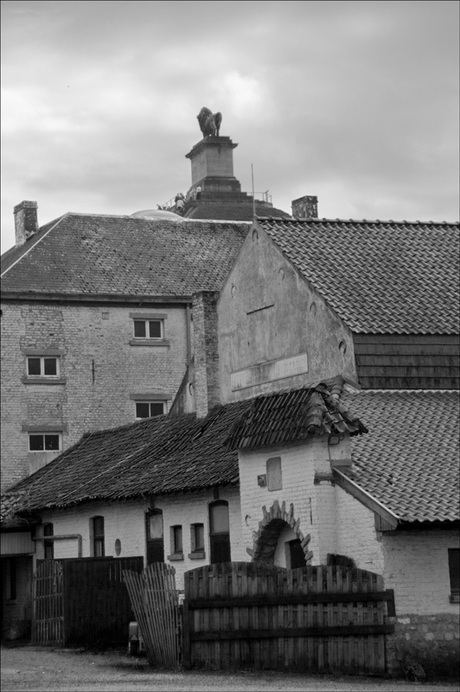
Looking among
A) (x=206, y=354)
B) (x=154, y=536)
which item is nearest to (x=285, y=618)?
(x=154, y=536)

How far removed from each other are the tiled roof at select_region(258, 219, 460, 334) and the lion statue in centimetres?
4054

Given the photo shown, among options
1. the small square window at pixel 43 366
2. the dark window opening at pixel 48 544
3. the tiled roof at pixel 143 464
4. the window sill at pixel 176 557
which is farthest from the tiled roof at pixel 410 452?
the small square window at pixel 43 366

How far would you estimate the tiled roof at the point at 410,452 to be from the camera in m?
24.2

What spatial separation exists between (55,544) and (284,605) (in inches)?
613

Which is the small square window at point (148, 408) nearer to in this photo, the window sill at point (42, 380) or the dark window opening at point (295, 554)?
the window sill at point (42, 380)

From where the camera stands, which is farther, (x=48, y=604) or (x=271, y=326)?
(x=271, y=326)

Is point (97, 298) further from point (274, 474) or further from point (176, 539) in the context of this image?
point (274, 474)

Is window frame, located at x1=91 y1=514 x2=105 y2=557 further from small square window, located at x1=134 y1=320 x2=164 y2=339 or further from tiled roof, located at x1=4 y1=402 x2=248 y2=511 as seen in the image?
small square window, located at x1=134 y1=320 x2=164 y2=339

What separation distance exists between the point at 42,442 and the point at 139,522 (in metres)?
14.3

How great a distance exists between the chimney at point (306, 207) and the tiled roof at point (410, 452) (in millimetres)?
25632

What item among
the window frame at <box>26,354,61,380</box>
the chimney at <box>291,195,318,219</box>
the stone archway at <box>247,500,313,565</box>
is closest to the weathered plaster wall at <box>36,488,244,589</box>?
the stone archway at <box>247,500,313,565</box>

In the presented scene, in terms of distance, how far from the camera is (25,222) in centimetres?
5397

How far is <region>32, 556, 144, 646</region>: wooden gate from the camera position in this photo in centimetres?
3158

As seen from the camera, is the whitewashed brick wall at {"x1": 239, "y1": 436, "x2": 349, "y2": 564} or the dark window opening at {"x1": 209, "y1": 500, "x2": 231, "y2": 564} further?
the dark window opening at {"x1": 209, "y1": 500, "x2": 231, "y2": 564}
